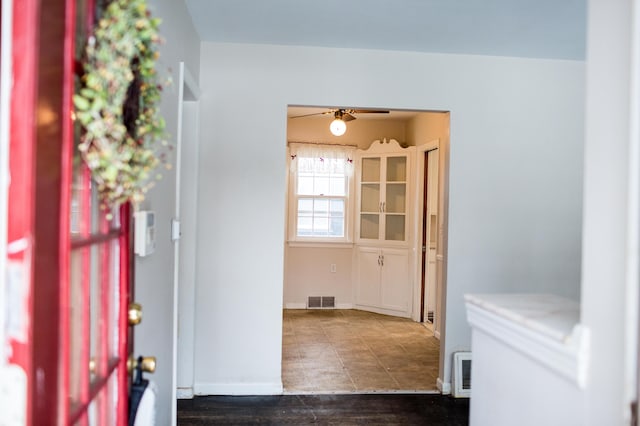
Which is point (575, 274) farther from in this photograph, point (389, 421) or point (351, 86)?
point (351, 86)

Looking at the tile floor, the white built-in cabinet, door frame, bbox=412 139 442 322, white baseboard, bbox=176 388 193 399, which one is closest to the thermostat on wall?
white baseboard, bbox=176 388 193 399

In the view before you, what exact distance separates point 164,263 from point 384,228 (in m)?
4.28

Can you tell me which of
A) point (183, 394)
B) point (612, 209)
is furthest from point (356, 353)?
point (612, 209)

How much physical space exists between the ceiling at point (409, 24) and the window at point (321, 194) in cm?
308

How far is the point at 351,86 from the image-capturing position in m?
3.65

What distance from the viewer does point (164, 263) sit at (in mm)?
2488

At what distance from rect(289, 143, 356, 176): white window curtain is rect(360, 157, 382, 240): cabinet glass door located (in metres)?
0.23

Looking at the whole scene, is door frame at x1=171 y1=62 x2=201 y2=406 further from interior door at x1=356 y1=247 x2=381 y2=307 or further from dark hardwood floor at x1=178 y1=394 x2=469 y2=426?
interior door at x1=356 y1=247 x2=381 y2=307

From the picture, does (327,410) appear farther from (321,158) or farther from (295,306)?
(321,158)

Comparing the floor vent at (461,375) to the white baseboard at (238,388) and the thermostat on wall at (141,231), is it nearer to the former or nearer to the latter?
the white baseboard at (238,388)

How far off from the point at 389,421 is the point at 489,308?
1.90 meters

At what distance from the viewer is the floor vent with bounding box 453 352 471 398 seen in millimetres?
3623

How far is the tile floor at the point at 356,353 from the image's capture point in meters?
3.80

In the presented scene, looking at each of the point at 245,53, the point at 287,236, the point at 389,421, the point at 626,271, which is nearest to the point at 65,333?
the point at 626,271
